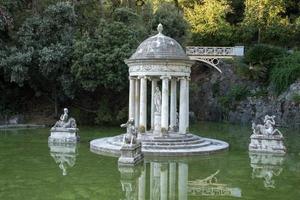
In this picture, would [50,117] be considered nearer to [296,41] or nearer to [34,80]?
[34,80]

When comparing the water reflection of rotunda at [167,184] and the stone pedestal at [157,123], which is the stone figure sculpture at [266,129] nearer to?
the stone pedestal at [157,123]

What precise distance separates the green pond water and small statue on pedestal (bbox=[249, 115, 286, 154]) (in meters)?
0.56

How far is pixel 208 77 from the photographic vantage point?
51.3m

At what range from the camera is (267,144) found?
78.2ft

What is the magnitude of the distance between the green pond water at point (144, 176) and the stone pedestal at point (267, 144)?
0.52m

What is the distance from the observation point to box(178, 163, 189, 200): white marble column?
14246mm

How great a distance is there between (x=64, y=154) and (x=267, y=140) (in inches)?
374

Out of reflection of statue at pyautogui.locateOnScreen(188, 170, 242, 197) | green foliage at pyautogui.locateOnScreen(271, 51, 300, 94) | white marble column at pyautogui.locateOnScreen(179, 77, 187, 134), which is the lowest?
reflection of statue at pyautogui.locateOnScreen(188, 170, 242, 197)

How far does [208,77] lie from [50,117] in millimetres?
17315

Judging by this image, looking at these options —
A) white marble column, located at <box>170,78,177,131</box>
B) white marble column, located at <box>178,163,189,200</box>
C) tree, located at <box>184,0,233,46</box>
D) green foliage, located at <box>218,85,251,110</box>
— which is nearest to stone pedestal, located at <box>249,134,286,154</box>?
white marble column, located at <box>170,78,177,131</box>

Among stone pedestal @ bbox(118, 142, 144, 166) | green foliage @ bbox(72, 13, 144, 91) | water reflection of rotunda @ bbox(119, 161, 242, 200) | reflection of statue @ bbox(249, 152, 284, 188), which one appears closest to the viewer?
water reflection of rotunda @ bbox(119, 161, 242, 200)

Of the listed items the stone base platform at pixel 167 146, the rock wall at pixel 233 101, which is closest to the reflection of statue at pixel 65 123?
the stone base platform at pixel 167 146

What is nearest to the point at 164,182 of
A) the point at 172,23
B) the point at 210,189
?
the point at 210,189

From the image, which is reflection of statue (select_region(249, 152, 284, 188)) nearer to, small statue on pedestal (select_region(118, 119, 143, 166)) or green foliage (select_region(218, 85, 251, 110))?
small statue on pedestal (select_region(118, 119, 143, 166))
